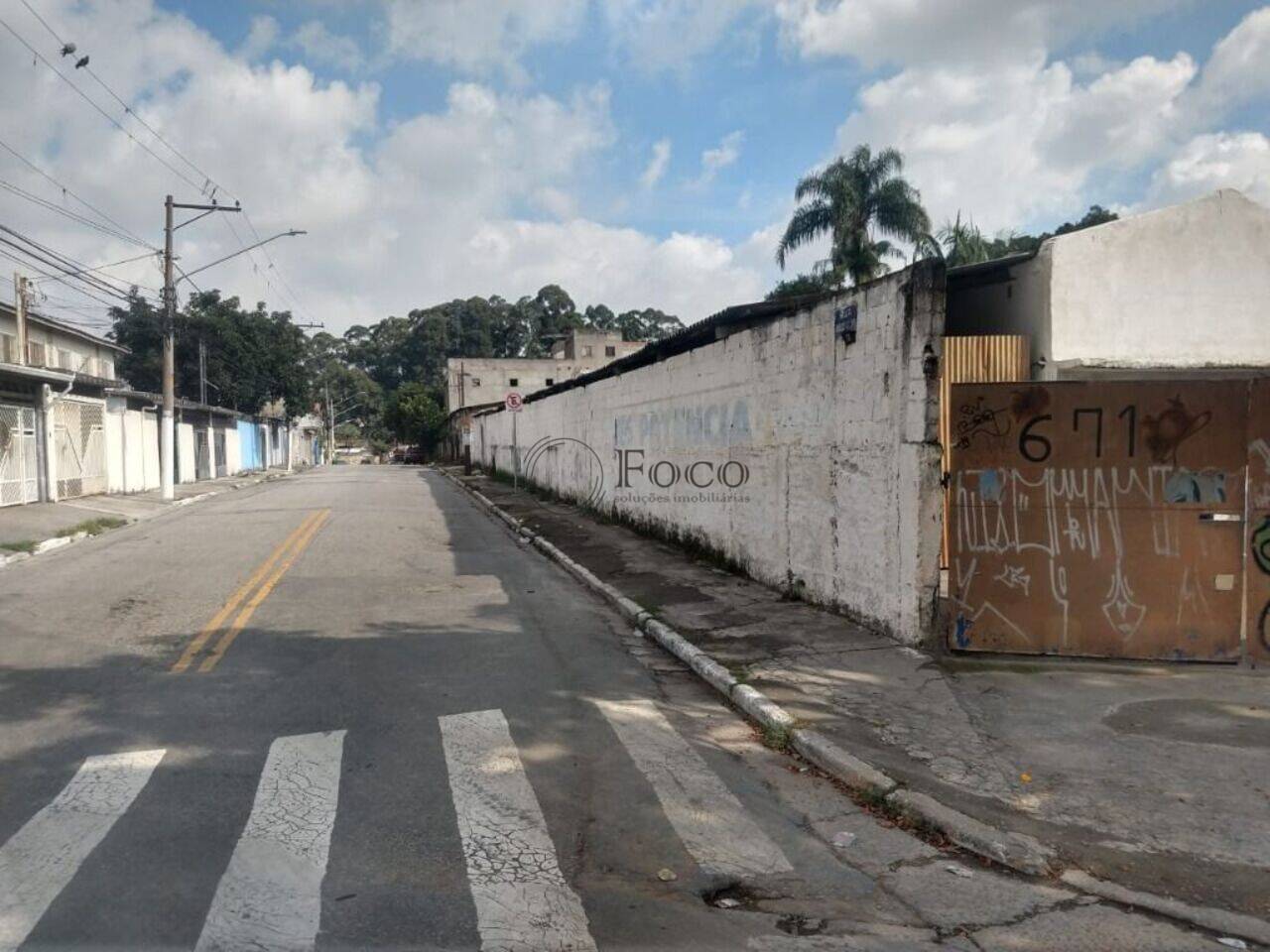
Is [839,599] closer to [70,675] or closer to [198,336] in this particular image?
[70,675]

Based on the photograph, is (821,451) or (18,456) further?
(18,456)

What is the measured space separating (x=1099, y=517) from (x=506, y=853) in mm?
5367

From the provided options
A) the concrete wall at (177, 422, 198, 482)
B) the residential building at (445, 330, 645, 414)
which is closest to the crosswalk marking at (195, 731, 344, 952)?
the concrete wall at (177, 422, 198, 482)

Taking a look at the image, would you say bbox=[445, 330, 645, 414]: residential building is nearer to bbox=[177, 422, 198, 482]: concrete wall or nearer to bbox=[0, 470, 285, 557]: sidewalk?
bbox=[177, 422, 198, 482]: concrete wall

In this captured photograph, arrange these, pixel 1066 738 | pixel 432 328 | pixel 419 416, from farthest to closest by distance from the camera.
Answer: pixel 432 328
pixel 419 416
pixel 1066 738

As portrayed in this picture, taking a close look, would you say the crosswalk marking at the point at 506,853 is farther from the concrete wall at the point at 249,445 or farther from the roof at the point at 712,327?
the concrete wall at the point at 249,445

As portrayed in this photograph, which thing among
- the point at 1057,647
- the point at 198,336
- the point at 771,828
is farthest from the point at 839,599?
the point at 198,336

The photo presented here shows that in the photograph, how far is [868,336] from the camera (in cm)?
827

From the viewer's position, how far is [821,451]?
9320mm

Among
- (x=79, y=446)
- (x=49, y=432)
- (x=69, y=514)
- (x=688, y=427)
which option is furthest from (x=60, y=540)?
(x=688, y=427)

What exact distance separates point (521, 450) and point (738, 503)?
20309 mm

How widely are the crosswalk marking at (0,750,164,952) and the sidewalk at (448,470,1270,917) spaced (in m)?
3.93

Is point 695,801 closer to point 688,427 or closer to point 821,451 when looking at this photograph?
point 821,451

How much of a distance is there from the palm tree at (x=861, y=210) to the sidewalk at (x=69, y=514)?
2278 cm
